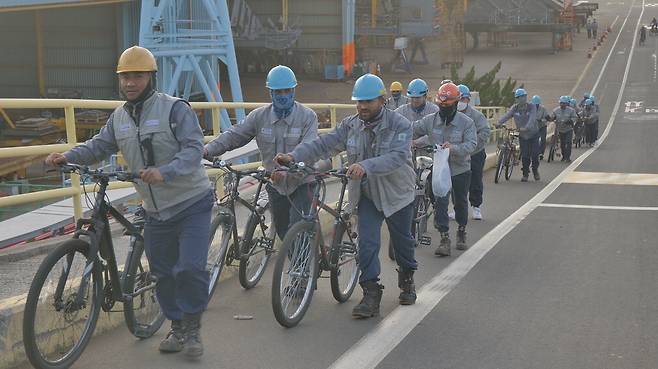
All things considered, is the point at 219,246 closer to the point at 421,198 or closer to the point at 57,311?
the point at 57,311

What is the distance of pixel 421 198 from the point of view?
36.5 feet

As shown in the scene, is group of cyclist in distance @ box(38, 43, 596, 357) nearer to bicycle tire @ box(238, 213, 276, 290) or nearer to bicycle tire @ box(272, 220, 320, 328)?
bicycle tire @ box(238, 213, 276, 290)

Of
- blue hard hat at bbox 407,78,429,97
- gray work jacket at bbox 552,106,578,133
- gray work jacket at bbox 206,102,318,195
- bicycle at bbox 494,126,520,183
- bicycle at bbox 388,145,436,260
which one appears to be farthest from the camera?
gray work jacket at bbox 552,106,578,133

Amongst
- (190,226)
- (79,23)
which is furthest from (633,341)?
(79,23)

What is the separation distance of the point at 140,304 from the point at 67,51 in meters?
36.2

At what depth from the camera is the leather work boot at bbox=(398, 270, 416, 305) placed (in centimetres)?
807

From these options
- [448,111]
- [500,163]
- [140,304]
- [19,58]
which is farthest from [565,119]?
[19,58]

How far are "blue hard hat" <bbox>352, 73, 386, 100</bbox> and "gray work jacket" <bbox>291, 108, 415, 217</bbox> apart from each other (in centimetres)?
20

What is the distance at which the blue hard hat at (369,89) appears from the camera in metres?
7.51

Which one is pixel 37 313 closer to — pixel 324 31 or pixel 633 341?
pixel 633 341

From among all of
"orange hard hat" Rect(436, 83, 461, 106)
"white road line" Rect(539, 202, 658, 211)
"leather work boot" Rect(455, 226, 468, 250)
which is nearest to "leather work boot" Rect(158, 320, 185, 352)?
"leather work boot" Rect(455, 226, 468, 250)

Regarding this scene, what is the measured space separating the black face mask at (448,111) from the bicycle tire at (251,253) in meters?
3.41

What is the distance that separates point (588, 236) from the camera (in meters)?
12.3

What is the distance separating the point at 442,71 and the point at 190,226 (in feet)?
221
